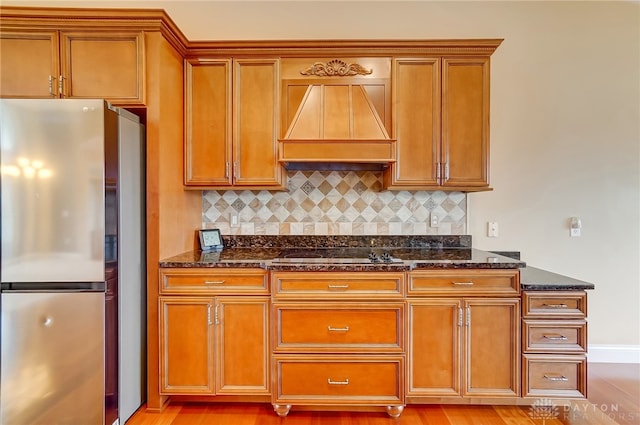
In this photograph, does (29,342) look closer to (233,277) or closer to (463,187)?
(233,277)

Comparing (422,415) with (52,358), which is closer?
(52,358)

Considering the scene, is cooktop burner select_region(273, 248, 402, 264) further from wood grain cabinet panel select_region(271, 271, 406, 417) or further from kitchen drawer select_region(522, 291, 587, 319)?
kitchen drawer select_region(522, 291, 587, 319)

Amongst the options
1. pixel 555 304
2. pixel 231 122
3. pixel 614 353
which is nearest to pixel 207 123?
pixel 231 122

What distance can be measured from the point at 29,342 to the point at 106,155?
1.04 meters

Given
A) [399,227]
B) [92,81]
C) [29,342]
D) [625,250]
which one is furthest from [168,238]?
[625,250]

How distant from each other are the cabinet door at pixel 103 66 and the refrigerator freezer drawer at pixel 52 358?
1188 mm

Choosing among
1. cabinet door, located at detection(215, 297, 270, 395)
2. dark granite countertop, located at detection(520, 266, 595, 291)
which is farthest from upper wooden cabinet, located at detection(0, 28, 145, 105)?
dark granite countertop, located at detection(520, 266, 595, 291)

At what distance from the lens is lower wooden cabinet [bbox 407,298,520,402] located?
1904mm

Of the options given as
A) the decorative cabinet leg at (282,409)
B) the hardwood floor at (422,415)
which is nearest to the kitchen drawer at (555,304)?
the hardwood floor at (422,415)

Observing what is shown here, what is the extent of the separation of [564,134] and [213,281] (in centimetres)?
294

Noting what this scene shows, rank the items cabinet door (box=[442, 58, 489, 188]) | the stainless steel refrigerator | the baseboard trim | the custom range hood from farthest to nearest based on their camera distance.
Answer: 1. the baseboard trim
2. cabinet door (box=[442, 58, 489, 188])
3. the custom range hood
4. the stainless steel refrigerator

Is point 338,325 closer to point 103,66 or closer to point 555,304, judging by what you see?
point 555,304

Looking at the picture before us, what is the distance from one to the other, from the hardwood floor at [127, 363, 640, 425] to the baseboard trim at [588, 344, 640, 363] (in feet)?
1.64

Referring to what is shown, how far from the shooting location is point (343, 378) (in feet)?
6.14
